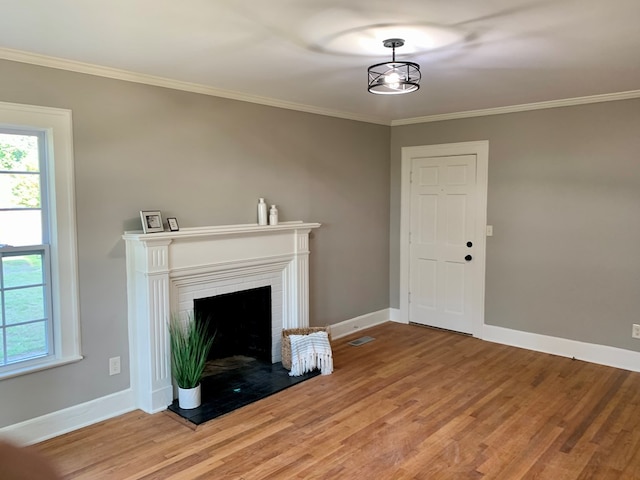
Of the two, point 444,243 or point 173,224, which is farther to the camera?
point 444,243

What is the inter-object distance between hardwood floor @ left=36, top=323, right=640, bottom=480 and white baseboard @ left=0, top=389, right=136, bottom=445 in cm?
7

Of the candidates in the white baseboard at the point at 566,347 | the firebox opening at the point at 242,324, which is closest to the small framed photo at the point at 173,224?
the firebox opening at the point at 242,324

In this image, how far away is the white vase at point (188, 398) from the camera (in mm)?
3477

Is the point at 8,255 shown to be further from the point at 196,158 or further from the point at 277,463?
the point at 277,463

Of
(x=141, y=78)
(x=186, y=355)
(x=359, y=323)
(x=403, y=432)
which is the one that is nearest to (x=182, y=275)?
(x=186, y=355)

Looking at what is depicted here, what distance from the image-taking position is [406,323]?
19.0 feet

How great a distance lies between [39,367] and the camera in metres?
3.07

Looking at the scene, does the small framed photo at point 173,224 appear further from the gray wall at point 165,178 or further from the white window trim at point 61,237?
the white window trim at point 61,237

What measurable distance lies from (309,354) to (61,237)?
214 cm

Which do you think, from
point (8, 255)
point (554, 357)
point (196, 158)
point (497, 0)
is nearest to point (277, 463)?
point (8, 255)

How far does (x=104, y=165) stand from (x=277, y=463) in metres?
2.23

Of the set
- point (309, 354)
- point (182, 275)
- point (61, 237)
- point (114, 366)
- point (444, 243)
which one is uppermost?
point (61, 237)

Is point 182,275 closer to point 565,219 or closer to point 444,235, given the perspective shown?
point 444,235

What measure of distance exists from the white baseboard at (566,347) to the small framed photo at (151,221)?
350 cm
